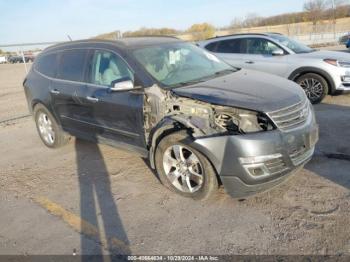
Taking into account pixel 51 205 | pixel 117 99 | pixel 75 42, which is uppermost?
pixel 75 42

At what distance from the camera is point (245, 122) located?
3404mm

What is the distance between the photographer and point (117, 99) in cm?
422

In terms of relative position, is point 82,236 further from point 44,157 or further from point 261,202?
point 44,157

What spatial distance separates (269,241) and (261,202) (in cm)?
67

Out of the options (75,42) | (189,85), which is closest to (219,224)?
(189,85)

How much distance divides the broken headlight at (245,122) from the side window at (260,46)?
513 centimetres

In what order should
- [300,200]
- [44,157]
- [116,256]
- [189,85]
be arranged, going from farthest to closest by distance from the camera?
[44,157]
[189,85]
[300,200]
[116,256]

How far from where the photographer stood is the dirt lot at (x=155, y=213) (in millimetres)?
3021

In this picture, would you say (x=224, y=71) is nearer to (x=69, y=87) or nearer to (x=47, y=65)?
(x=69, y=87)

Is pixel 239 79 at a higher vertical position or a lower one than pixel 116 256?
higher

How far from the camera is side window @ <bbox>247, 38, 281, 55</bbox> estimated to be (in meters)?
7.99

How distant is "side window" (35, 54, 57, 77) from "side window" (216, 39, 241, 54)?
4.61 metres

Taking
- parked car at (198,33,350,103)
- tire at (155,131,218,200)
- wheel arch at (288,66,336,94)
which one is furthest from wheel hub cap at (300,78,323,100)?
tire at (155,131,218,200)

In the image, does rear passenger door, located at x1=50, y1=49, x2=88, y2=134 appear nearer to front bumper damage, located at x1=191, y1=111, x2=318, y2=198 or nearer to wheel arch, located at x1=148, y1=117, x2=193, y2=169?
wheel arch, located at x1=148, y1=117, x2=193, y2=169
